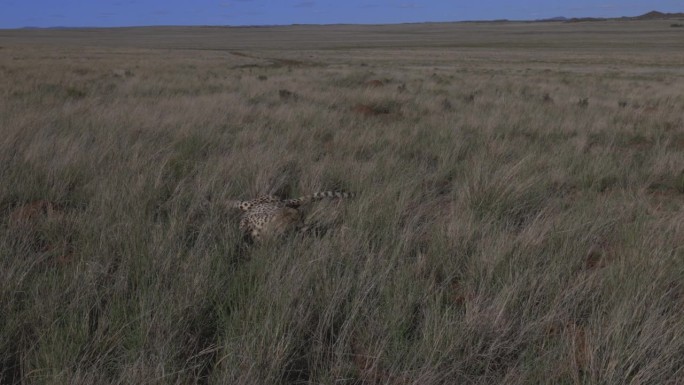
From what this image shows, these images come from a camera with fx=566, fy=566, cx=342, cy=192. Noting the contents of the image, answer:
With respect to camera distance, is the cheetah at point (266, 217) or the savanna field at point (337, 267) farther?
the cheetah at point (266, 217)

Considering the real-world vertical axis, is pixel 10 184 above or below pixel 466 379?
above

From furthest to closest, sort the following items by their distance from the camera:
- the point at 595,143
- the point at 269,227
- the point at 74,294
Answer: the point at 595,143, the point at 269,227, the point at 74,294

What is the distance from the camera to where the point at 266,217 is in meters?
3.89

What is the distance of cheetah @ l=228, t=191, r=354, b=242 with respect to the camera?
3.70 m

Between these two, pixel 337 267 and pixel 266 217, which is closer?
pixel 337 267

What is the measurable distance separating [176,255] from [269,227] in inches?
30.4

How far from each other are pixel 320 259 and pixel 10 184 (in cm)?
→ 311

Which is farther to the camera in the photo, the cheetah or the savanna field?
the cheetah

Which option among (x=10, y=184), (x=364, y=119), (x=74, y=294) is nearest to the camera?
(x=74, y=294)

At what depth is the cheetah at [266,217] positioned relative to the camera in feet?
12.1

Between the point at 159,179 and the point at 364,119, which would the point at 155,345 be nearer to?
the point at 159,179

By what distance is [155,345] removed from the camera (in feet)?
7.14

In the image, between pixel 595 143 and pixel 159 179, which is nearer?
pixel 159 179

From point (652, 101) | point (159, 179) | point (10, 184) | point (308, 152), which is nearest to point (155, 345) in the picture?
point (159, 179)
